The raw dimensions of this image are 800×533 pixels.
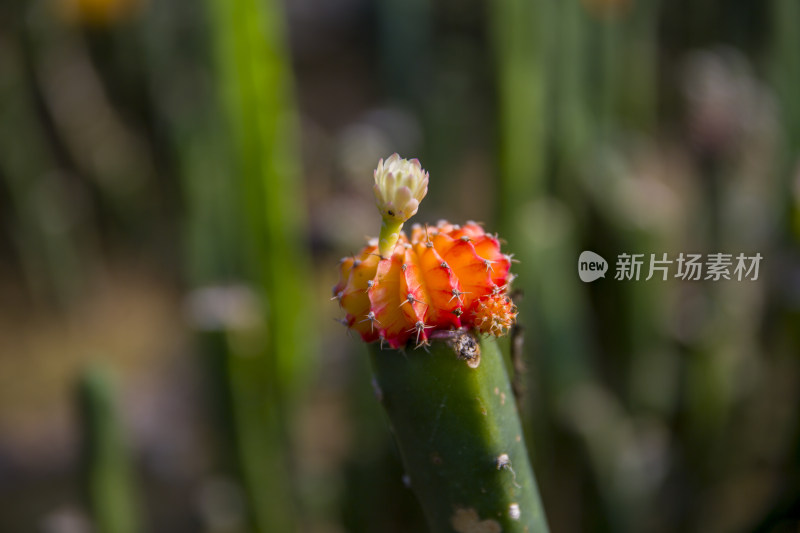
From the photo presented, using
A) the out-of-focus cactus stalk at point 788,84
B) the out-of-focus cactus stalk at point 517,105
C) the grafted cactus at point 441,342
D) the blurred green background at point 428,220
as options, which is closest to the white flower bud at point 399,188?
the grafted cactus at point 441,342

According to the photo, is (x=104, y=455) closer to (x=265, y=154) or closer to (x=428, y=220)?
(x=265, y=154)

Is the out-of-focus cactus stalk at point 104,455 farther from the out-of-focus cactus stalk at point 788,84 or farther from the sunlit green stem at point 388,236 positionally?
the out-of-focus cactus stalk at point 788,84

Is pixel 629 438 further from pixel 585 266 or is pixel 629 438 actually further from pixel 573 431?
pixel 585 266

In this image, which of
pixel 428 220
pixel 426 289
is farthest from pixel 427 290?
pixel 428 220

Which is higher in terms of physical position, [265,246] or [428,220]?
[428,220]

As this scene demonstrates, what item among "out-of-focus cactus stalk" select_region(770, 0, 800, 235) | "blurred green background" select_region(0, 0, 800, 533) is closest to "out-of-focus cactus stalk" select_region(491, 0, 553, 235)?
"blurred green background" select_region(0, 0, 800, 533)

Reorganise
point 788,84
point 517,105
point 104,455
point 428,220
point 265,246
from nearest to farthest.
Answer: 1. point 104,455
2. point 265,246
3. point 517,105
4. point 788,84
5. point 428,220

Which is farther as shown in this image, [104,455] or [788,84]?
[788,84]
